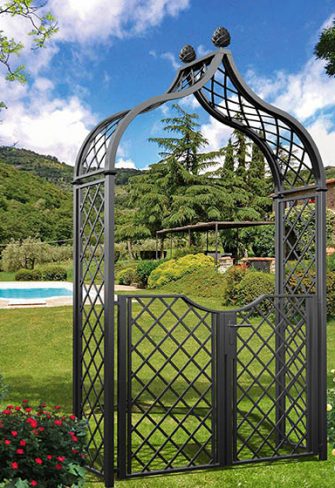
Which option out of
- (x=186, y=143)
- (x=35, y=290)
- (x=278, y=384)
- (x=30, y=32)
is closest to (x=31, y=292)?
(x=35, y=290)

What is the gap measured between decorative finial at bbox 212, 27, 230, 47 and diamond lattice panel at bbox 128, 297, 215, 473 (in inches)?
63.7

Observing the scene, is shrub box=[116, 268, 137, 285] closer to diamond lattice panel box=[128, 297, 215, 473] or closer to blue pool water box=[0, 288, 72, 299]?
blue pool water box=[0, 288, 72, 299]

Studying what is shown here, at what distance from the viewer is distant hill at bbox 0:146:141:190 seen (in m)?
33.1

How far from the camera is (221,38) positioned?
12.3 ft

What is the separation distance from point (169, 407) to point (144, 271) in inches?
487

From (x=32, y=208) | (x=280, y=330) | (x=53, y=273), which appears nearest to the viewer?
(x=280, y=330)

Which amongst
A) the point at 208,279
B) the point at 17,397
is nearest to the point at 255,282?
the point at 208,279

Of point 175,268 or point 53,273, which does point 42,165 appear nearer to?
point 53,273

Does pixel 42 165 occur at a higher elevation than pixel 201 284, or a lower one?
higher

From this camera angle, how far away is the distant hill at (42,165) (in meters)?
33.1

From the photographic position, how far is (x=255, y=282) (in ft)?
34.2

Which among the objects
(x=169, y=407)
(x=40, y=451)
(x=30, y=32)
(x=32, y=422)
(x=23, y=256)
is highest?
(x=30, y=32)

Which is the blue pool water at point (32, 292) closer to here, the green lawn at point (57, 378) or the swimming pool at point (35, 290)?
the swimming pool at point (35, 290)

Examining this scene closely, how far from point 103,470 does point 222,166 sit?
21.4 m
